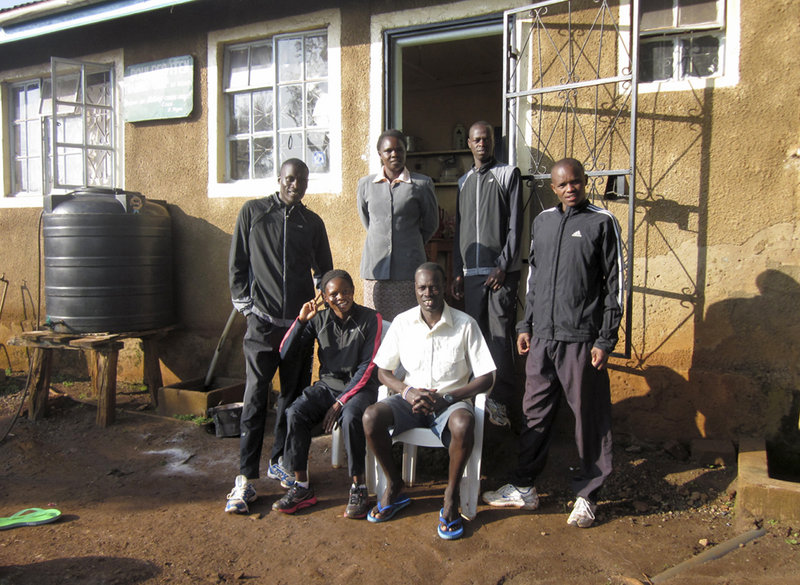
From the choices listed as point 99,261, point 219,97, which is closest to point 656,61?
point 219,97

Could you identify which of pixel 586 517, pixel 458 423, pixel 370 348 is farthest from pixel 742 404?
pixel 370 348

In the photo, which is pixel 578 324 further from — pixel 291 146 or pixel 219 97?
pixel 219 97

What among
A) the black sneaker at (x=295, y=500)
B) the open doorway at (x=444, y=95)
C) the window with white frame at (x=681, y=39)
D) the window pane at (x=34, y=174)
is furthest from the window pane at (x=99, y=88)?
the window with white frame at (x=681, y=39)

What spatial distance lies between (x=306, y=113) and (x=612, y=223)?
321 centimetres

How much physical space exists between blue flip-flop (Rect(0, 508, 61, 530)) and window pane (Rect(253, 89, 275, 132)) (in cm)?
358

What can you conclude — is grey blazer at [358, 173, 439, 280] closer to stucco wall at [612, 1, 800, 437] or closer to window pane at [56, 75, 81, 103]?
stucco wall at [612, 1, 800, 437]

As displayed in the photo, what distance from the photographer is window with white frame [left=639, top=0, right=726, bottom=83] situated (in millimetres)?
3926

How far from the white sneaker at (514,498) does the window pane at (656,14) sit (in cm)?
313

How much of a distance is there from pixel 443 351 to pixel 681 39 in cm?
268

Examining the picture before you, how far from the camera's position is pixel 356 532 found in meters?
3.11

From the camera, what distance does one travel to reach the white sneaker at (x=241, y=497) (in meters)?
3.34

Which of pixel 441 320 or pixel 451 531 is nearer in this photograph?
pixel 451 531

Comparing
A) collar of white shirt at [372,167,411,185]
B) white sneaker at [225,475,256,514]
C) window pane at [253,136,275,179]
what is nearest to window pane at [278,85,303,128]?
window pane at [253,136,275,179]

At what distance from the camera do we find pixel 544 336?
329 centimetres
